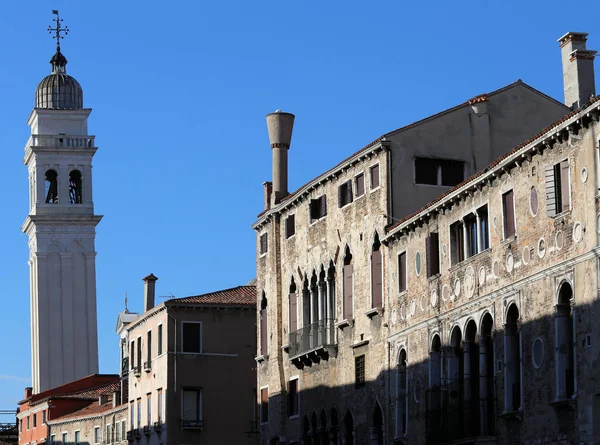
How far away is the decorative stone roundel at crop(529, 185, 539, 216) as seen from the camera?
3388 centimetres

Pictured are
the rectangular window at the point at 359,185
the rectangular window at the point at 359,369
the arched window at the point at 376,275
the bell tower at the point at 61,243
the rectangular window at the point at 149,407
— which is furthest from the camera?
the bell tower at the point at 61,243

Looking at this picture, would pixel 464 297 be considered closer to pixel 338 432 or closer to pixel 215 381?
pixel 338 432

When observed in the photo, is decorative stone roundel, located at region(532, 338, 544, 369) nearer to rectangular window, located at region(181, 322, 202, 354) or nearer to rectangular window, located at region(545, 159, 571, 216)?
rectangular window, located at region(545, 159, 571, 216)

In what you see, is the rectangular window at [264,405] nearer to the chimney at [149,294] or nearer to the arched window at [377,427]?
the arched window at [377,427]

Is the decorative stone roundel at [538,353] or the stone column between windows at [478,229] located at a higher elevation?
the stone column between windows at [478,229]

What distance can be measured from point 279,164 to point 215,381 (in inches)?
541

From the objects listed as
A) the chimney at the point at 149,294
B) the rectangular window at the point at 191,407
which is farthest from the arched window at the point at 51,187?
the rectangular window at the point at 191,407

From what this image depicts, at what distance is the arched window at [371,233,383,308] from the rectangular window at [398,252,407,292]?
4.20 ft

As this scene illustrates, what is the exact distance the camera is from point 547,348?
32.9 m

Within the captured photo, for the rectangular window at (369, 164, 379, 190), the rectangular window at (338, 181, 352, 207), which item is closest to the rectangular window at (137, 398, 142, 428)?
the rectangular window at (338, 181, 352, 207)

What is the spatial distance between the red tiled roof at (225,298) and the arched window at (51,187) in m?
53.8

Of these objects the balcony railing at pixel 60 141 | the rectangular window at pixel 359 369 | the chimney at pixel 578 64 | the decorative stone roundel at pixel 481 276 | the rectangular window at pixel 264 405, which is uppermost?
the balcony railing at pixel 60 141

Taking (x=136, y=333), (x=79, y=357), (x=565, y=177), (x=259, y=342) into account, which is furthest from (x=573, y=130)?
(x=79, y=357)

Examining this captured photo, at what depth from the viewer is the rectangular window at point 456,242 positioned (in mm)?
38750
